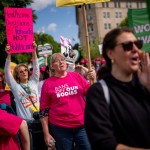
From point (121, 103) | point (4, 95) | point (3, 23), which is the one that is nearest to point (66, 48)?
point (4, 95)

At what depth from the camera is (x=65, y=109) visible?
4094 mm

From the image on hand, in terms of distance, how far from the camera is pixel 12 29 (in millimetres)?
6023

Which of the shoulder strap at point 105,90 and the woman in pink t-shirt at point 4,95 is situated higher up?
the shoulder strap at point 105,90

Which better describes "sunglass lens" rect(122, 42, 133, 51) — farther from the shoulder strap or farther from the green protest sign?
the green protest sign

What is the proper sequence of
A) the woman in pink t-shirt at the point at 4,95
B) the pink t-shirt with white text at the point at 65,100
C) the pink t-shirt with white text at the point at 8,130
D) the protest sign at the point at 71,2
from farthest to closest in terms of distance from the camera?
the woman in pink t-shirt at the point at 4,95 < the protest sign at the point at 71,2 < the pink t-shirt with white text at the point at 65,100 < the pink t-shirt with white text at the point at 8,130

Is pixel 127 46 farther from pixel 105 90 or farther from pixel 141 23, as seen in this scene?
pixel 141 23

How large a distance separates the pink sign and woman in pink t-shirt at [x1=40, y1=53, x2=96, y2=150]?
179 cm

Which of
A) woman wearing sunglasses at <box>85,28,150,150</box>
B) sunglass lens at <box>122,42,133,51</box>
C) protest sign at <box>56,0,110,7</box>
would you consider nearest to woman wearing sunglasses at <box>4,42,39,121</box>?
protest sign at <box>56,0,110,7</box>

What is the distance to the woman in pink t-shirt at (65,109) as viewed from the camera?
4102 mm

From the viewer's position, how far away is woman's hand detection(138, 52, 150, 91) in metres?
2.24

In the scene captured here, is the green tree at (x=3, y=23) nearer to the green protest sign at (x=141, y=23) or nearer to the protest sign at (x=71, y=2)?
the green protest sign at (x=141, y=23)

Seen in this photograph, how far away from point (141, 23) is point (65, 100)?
10.9 ft

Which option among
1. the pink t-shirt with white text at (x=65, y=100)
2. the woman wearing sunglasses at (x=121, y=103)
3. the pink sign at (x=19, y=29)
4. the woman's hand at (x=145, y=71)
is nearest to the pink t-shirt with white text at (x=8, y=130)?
the pink t-shirt with white text at (x=65, y=100)

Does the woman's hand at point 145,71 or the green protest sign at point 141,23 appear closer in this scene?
the woman's hand at point 145,71
